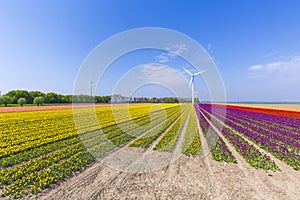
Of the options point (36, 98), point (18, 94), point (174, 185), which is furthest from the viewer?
point (18, 94)

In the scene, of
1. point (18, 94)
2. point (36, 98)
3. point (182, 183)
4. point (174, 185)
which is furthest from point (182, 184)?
point (18, 94)

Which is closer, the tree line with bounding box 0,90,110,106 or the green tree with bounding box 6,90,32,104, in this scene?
the tree line with bounding box 0,90,110,106

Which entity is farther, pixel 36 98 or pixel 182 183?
pixel 36 98

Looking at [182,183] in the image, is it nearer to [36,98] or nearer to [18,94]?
[36,98]

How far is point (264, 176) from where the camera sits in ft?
19.1

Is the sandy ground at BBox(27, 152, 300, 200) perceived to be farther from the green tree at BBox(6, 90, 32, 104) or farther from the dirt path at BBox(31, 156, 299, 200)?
the green tree at BBox(6, 90, 32, 104)

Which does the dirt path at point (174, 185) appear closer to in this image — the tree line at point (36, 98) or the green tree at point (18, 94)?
the tree line at point (36, 98)

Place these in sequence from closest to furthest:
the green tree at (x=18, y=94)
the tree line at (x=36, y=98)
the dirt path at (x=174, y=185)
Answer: the dirt path at (x=174, y=185) < the tree line at (x=36, y=98) < the green tree at (x=18, y=94)

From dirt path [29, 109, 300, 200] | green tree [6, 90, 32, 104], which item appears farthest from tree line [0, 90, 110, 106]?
dirt path [29, 109, 300, 200]

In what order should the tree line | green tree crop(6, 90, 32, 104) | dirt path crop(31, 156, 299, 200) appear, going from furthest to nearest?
green tree crop(6, 90, 32, 104) < the tree line < dirt path crop(31, 156, 299, 200)

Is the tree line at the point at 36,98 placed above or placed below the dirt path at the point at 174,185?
above

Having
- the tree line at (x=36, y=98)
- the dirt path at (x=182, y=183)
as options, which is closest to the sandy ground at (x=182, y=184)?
the dirt path at (x=182, y=183)

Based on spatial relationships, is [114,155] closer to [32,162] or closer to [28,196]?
[32,162]

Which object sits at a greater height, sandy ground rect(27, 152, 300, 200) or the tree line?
the tree line
